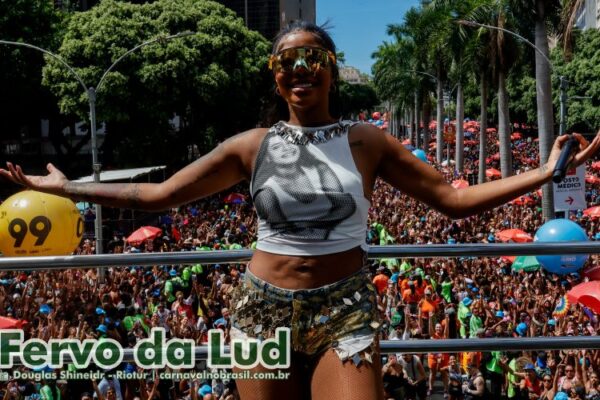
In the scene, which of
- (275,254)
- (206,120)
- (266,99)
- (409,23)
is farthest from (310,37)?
(409,23)

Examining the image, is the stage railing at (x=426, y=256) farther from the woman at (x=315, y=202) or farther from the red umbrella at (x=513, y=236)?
the red umbrella at (x=513, y=236)

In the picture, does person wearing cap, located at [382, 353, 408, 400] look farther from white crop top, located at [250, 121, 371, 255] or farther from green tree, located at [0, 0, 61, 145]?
green tree, located at [0, 0, 61, 145]

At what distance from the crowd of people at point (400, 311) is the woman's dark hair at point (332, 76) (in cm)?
70

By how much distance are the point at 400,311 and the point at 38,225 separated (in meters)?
6.05

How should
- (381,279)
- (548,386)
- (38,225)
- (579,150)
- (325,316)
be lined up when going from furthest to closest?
(381,279), (548,386), (38,225), (579,150), (325,316)

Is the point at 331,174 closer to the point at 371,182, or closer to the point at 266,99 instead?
the point at 371,182

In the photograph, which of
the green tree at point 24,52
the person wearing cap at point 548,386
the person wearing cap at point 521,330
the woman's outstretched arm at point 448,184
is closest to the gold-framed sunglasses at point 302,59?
the woman's outstretched arm at point 448,184

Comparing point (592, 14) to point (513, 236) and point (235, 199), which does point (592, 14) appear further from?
point (513, 236)

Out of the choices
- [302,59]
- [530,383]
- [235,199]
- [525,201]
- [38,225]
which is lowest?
[530,383]

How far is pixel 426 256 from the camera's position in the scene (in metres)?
2.86

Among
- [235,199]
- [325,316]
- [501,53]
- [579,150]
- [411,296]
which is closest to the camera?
[325,316]

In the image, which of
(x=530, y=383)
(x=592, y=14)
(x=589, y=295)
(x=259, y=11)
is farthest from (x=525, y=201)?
(x=259, y=11)

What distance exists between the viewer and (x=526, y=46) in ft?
111

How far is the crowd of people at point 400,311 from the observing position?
4266 mm
